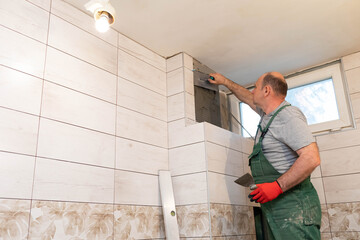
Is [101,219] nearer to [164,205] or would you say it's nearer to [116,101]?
[164,205]

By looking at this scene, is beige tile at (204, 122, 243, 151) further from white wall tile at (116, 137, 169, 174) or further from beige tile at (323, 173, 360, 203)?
beige tile at (323, 173, 360, 203)

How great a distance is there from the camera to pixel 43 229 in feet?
4.81

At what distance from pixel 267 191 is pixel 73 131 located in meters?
1.01

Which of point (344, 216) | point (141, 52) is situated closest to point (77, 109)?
point (141, 52)

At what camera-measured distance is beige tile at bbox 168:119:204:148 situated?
2135 mm

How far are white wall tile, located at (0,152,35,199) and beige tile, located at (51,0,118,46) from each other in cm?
81

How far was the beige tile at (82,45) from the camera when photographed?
175 cm

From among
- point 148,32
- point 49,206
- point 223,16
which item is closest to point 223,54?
point 223,16

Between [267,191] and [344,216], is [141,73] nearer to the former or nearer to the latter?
[267,191]

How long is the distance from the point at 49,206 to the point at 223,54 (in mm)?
1575

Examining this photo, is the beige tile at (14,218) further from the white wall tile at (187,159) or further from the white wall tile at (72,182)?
the white wall tile at (187,159)

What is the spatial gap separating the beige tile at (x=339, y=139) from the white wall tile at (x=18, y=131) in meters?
1.95

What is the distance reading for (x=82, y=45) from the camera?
73.9 inches

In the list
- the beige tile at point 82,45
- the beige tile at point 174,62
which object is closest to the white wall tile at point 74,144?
the beige tile at point 82,45
